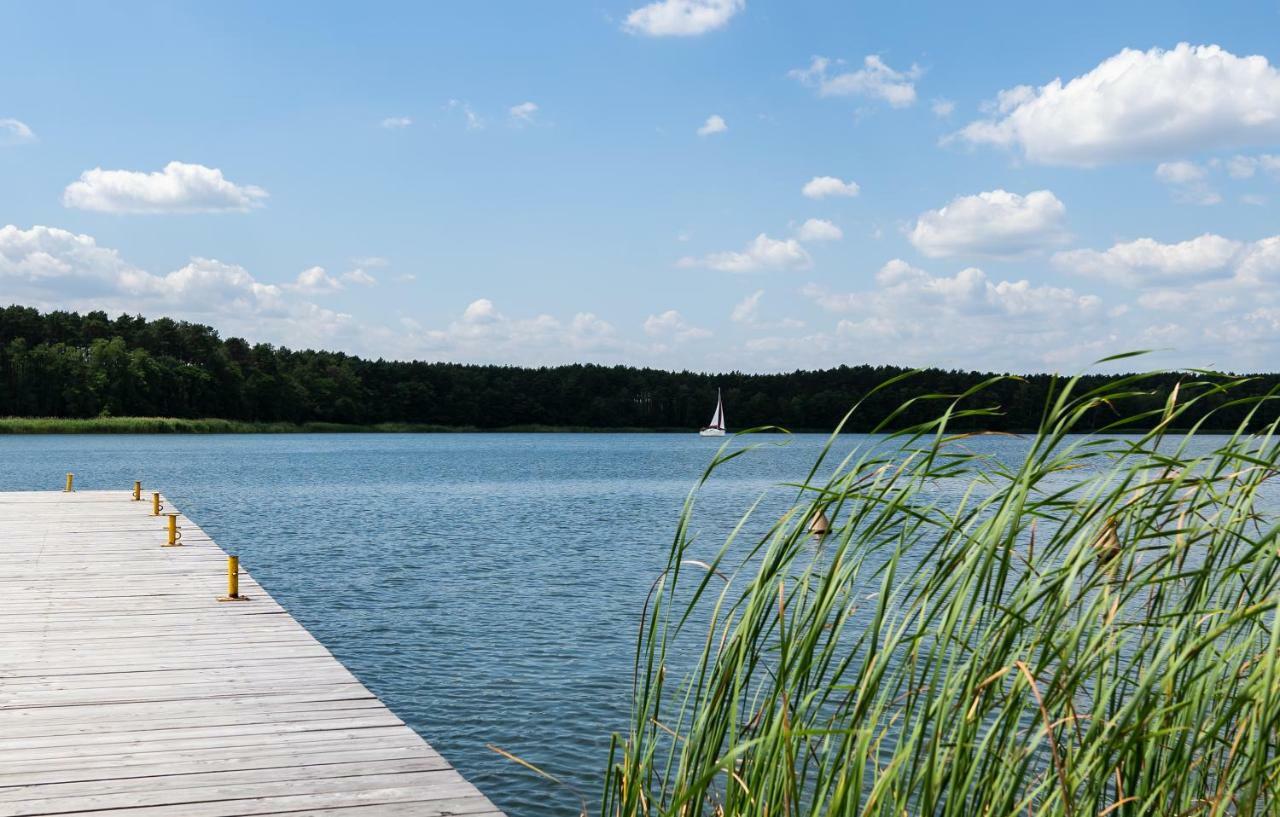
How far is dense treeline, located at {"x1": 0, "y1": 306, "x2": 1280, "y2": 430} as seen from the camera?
70250mm

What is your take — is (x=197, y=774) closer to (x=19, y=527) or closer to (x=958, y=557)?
(x=958, y=557)

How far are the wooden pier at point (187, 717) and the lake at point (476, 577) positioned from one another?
1354 millimetres

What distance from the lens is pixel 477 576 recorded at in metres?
14.2

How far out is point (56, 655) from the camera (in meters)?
6.48

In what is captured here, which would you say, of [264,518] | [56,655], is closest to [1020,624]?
[56,655]

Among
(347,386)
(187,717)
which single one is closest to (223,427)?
(347,386)

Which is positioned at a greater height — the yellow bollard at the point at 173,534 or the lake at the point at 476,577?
the yellow bollard at the point at 173,534

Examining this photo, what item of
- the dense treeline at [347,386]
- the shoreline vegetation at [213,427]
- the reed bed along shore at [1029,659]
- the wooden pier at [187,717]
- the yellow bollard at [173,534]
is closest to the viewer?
the reed bed along shore at [1029,659]

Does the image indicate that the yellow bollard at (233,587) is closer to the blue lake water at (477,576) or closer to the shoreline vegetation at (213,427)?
the blue lake water at (477,576)

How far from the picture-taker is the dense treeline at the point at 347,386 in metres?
70.2

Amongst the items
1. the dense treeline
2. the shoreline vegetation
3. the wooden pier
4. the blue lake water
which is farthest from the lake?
the dense treeline

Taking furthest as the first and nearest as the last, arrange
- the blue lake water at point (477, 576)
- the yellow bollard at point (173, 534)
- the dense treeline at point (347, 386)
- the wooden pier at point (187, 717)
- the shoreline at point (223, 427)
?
the dense treeline at point (347, 386) < the shoreline at point (223, 427) < the yellow bollard at point (173, 534) < the blue lake water at point (477, 576) < the wooden pier at point (187, 717)

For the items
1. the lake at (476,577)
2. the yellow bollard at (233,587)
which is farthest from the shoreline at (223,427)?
the yellow bollard at (233,587)

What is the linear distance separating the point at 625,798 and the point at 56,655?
499 cm
